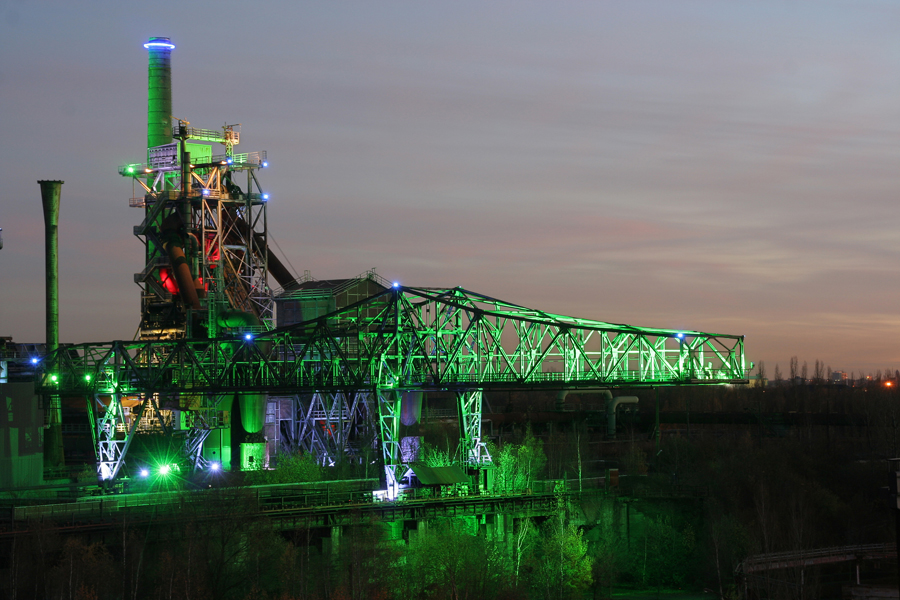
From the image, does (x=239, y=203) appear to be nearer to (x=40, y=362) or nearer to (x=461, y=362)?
(x=40, y=362)

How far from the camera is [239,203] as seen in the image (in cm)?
9181

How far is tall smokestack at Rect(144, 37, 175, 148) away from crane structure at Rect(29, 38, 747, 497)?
0.37ft

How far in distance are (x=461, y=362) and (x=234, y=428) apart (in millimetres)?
20876

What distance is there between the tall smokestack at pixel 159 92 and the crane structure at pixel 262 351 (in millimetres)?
113

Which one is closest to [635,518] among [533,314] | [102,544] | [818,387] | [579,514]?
[579,514]

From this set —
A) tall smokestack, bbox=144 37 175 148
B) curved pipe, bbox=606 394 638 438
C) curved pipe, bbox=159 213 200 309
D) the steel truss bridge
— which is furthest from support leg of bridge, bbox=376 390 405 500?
curved pipe, bbox=606 394 638 438

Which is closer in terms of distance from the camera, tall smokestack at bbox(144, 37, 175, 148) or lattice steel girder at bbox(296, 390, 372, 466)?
lattice steel girder at bbox(296, 390, 372, 466)

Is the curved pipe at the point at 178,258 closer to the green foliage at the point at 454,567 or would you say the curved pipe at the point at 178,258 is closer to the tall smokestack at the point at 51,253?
the tall smokestack at the point at 51,253

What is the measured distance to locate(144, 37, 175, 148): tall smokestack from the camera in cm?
8994

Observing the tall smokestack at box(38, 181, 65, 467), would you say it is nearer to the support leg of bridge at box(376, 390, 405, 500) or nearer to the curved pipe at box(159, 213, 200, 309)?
the curved pipe at box(159, 213, 200, 309)

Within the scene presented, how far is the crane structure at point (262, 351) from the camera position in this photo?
210 ft

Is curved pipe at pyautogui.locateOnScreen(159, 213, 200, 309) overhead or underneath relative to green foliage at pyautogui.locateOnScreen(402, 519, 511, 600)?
overhead

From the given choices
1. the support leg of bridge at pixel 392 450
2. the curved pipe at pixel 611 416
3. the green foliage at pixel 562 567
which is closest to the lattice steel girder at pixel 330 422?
the support leg of bridge at pixel 392 450

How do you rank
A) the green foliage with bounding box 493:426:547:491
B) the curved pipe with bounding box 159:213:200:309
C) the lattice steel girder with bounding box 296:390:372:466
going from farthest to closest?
1. the curved pipe with bounding box 159:213:200:309
2. the lattice steel girder with bounding box 296:390:372:466
3. the green foliage with bounding box 493:426:547:491
